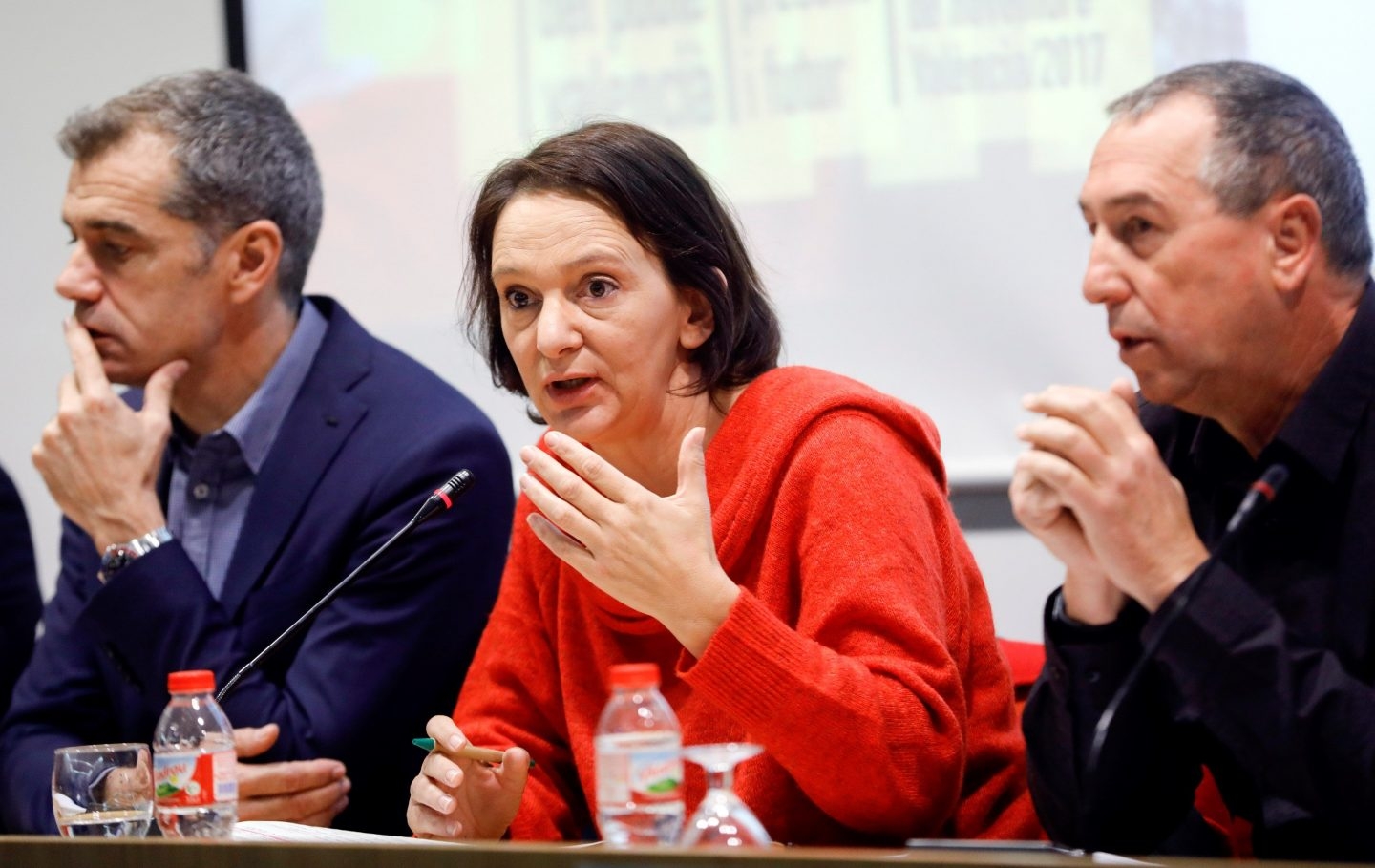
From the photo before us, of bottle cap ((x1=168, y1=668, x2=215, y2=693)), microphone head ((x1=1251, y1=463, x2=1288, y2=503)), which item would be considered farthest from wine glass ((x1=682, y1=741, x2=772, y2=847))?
bottle cap ((x1=168, y1=668, x2=215, y2=693))

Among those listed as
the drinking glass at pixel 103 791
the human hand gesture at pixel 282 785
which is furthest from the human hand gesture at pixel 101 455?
the drinking glass at pixel 103 791

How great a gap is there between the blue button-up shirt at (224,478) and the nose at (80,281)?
295 mm

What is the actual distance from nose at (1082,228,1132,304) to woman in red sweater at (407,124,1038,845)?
313 mm

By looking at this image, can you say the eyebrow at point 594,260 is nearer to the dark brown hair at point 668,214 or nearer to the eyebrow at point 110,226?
the dark brown hair at point 668,214

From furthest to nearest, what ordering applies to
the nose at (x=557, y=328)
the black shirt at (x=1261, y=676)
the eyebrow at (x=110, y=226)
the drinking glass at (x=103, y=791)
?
the eyebrow at (x=110, y=226)
the nose at (x=557, y=328)
the drinking glass at (x=103, y=791)
the black shirt at (x=1261, y=676)

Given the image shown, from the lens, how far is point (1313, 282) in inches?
63.3

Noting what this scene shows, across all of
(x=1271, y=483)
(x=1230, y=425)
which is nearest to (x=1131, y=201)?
(x=1230, y=425)

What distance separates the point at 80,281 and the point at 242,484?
1.38ft

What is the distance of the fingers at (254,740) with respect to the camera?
209 centimetres

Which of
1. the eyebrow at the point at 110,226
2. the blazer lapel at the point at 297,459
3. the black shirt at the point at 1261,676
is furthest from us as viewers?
the eyebrow at the point at 110,226

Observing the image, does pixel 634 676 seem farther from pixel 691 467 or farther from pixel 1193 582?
pixel 1193 582

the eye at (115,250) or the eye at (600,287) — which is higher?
the eye at (115,250)

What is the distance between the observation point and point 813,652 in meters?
1.59

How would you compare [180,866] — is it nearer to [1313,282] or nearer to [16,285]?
[1313,282]
